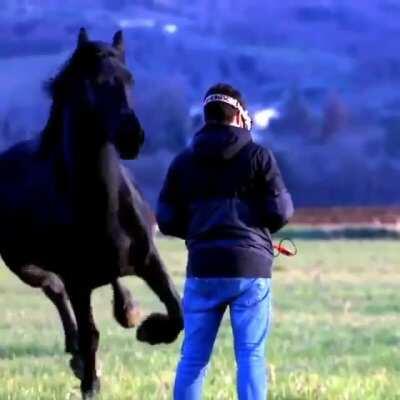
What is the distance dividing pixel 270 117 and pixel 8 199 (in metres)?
69.8

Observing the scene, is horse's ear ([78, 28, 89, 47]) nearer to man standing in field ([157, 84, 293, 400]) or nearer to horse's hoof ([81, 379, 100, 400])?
man standing in field ([157, 84, 293, 400])

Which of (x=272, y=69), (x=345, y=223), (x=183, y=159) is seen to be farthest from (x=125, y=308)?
(x=272, y=69)

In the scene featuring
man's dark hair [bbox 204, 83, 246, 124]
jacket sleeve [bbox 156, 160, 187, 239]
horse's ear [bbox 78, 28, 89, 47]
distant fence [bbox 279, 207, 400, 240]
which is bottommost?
jacket sleeve [bbox 156, 160, 187, 239]

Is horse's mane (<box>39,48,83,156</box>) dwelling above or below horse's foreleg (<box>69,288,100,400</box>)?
above

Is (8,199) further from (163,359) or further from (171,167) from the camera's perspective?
(171,167)

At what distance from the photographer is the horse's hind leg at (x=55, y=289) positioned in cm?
1072

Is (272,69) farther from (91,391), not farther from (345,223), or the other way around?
(91,391)

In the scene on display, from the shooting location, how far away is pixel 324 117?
81500 millimetres

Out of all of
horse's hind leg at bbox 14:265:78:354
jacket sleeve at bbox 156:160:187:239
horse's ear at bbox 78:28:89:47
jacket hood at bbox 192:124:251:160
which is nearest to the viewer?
jacket hood at bbox 192:124:251:160

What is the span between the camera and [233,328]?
8.01 meters

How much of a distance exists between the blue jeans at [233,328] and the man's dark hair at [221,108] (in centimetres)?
78

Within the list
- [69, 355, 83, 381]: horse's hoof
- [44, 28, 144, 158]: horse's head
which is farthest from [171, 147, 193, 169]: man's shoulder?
[69, 355, 83, 381]: horse's hoof

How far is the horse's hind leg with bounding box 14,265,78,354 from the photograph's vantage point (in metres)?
10.7

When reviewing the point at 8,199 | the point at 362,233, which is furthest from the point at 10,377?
the point at 362,233
